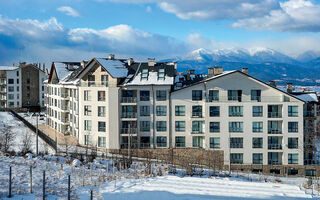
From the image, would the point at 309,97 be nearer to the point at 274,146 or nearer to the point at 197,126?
the point at 274,146

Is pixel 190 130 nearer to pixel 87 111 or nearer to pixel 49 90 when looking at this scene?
pixel 87 111

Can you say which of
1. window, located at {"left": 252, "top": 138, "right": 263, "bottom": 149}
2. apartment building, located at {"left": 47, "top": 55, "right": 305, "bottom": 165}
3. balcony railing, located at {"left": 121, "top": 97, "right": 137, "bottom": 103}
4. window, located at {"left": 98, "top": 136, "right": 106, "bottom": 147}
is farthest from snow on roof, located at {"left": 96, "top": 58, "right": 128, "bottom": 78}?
window, located at {"left": 252, "top": 138, "right": 263, "bottom": 149}

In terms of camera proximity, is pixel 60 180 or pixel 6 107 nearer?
pixel 60 180

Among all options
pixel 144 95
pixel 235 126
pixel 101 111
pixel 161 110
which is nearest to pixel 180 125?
pixel 161 110

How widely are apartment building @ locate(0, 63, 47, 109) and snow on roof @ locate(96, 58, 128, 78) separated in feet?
160

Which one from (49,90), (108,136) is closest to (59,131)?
(49,90)

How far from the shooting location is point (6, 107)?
84.9 m

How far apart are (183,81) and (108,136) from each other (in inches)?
473

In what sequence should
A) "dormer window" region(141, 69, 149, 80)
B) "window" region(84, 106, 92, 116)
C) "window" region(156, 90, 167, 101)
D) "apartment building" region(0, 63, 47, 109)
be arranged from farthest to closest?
"apartment building" region(0, 63, 47, 109) → "window" region(84, 106, 92, 116) → "dormer window" region(141, 69, 149, 80) → "window" region(156, 90, 167, 101)

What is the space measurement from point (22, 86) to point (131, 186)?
2895 inches

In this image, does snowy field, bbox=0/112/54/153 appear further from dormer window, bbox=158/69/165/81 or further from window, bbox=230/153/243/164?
window, bbox=230/153/243/164

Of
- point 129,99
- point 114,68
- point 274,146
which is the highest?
point 114,68

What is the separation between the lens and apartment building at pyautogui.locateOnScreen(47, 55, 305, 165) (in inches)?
1582

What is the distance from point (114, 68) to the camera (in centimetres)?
4272
